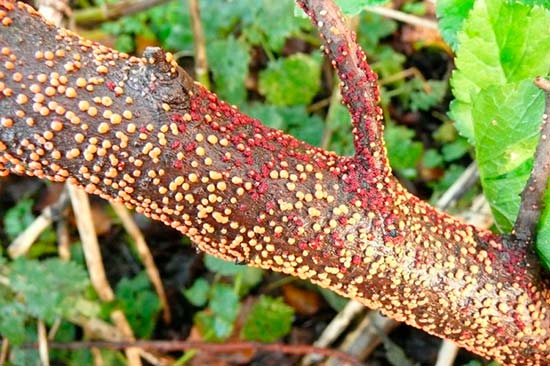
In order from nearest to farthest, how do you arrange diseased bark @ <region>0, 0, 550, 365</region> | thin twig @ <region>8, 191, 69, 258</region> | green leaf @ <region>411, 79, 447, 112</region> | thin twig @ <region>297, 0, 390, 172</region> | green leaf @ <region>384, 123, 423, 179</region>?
diseased bark @ <region>0, 0, 550, 365</region> < thin twig @ <region>297, 0, 390, 172</region> < thin twig @ <region>8, 191, 69, 258</region> < green leaf @ <region>384, 123, 423, 179</region> < green leaf @ <region>411, 79, 447, 112</region>

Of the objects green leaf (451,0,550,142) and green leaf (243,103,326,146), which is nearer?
green leaf (451,0,550,142)

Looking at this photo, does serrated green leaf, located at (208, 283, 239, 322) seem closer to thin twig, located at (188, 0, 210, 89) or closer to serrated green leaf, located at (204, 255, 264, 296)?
→ serrated green leaf, located at (204, 255, 264, 296)

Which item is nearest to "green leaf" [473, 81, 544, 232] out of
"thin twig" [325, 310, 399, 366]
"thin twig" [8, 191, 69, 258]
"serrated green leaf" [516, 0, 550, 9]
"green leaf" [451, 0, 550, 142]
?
"green leaf" [451, 0, 550, 142]

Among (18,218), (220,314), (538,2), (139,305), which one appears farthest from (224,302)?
(538,2)

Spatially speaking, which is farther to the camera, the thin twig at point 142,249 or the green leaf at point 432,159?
the green leaf at point 432,159

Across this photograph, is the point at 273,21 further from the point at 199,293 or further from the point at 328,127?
the point at 199,293

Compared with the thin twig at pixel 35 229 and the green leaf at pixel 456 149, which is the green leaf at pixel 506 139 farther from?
the thin twig at pixel 35 229

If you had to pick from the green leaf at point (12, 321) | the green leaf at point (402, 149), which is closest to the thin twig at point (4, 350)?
the green leaf at point (12, 321)
